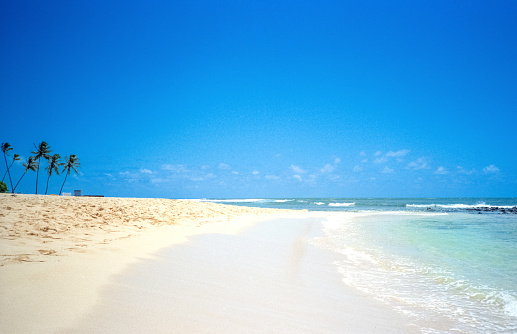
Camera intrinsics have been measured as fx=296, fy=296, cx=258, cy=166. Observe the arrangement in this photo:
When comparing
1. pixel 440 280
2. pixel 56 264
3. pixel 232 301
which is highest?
pixel 56 264

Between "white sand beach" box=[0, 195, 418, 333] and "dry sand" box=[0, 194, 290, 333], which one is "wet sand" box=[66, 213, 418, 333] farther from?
"dry sand" box=[0, 194, 290, 333]

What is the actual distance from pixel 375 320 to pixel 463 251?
5.59 m

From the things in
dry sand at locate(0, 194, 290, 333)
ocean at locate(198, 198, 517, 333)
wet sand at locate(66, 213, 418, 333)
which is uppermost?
dry sand at locate(0, 194, 290, 333)

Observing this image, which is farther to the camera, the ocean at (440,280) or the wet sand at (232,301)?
the ocean at (440,280)

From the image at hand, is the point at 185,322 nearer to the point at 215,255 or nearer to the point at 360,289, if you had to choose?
the point at 360,289

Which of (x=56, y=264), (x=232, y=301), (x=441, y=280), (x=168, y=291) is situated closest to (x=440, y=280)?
(x=441, y=280)

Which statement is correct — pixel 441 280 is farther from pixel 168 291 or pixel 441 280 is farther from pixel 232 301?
pixel 168 291

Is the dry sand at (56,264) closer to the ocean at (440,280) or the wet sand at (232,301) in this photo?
the wet sand at (232,301)

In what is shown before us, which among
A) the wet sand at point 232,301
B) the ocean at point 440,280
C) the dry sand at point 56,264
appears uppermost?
the dry sand at point 56,264

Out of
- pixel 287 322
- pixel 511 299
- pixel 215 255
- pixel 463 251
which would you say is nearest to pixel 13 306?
pixel 287 322

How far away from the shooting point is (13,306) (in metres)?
2.63

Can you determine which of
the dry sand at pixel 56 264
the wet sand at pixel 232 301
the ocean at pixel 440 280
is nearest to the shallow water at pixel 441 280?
the ocean at pixel 440 280

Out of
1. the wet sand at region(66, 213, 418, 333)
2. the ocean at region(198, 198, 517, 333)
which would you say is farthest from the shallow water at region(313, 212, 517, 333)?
the wet sand at region(66, 213, 418, 333)

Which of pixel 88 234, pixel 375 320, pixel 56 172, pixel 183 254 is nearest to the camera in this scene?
pixel 375 320
